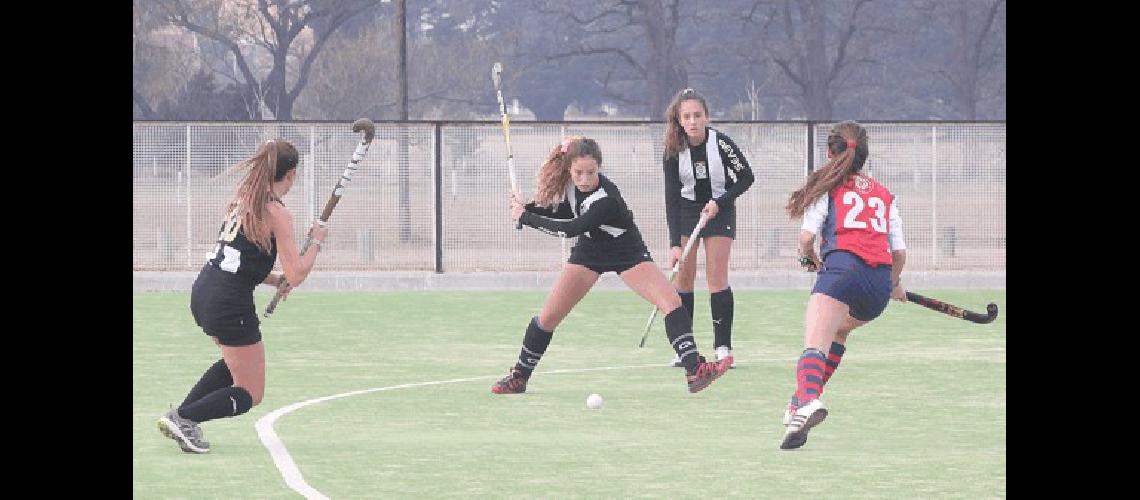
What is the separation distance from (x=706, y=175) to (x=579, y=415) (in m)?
2.63

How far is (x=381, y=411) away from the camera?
42.1 feet

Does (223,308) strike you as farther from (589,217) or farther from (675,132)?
(675,132)

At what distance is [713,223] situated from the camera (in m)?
14.6

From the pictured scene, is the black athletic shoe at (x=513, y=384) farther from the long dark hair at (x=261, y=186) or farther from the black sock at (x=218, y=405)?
the long dark hair at (x=261, y=186)

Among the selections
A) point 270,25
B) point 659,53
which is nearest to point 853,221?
point 659,53

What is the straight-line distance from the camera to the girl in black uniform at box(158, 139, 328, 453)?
10.5 metres

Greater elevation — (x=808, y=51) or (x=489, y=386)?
(x=808, y=51)

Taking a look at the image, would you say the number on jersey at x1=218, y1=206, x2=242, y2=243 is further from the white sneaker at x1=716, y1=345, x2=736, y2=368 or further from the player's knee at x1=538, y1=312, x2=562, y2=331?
the white sneaker at x1=716, y1=345, x2=736, y2=368

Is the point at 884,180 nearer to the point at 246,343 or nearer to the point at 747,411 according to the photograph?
the point at 747,411

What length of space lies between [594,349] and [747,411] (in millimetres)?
4641

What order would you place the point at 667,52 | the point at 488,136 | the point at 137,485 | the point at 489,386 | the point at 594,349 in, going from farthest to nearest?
1. the point at 667,52
2. the point at 488,136
3. the point at 594,349
4. the point at 489,386
5. the point at 137,485

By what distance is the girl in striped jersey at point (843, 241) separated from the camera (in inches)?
427

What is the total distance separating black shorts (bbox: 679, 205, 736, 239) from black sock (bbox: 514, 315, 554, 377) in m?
1.66

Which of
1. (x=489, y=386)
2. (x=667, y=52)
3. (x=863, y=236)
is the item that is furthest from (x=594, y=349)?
(x=667, y=52)
